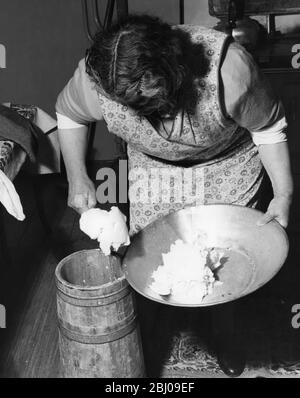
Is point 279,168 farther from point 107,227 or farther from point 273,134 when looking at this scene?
point 107,227

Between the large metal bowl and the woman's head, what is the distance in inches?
14.6

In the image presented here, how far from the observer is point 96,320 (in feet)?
4.74

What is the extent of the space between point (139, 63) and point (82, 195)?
1.80 ft

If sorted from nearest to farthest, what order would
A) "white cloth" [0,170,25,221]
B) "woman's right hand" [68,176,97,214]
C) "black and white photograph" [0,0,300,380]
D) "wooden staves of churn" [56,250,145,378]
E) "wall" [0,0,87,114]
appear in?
"black and white photograph" [0,0,300,380]
"wooden staves of churn" [56,250,145,378]
"woman's right hand" [68,176,97,214]
"white cloth" [0,170,25,221]
"wall" [0,0,87,114]

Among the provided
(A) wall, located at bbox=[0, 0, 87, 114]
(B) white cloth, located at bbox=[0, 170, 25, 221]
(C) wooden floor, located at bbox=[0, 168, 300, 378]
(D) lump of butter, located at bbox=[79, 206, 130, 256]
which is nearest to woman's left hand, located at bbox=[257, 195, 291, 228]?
(D) lump of butter, located at bbox=[79, 206, 130, 256]

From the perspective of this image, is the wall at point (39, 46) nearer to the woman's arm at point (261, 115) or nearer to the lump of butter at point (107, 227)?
the woman's arm at point (261, 115)

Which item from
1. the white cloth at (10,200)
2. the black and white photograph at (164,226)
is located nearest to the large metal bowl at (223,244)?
the black and white photograph at (164,226)

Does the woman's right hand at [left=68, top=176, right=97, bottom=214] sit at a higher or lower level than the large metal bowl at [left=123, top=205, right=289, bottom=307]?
higher

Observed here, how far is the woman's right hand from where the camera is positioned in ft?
5.21

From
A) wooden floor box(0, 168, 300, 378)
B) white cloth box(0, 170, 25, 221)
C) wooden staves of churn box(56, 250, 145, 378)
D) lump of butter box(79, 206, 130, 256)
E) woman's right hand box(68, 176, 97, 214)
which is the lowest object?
wooden floor box(0, 168, 300, 378)

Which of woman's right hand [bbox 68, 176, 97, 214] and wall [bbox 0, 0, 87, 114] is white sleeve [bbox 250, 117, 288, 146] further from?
wall [bbox 0, 0, 87, 114]

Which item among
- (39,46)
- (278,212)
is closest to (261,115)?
(278,212)

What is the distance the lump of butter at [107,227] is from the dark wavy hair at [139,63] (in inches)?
10.1
